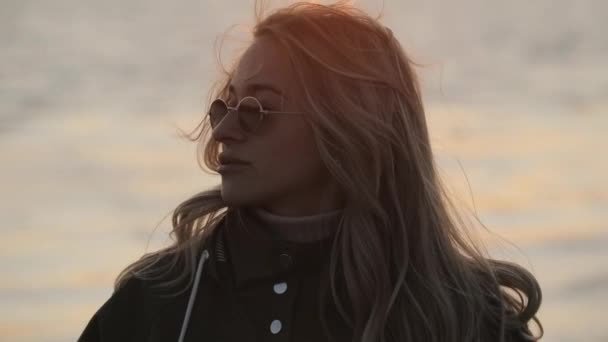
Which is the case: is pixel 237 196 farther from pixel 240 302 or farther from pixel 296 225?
pixel 240 302

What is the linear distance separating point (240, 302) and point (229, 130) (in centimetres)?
71

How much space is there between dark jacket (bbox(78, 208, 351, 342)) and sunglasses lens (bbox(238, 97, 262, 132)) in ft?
1.41

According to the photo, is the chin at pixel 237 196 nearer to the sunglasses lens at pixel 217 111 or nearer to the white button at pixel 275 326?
the sunglasses lens at pixel 217 111

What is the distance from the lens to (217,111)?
463cm

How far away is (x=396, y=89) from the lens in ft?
15.7

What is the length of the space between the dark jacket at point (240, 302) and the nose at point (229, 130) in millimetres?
381

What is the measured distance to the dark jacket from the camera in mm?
4348

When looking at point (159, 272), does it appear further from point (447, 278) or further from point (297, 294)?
point (447, 278)

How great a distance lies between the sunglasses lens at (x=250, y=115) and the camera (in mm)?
4496

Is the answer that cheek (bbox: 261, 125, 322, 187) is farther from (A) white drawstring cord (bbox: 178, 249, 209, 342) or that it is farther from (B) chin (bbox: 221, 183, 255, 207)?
Result: (A) white drawstring cord (bbox: 178, 249, 209, 342)

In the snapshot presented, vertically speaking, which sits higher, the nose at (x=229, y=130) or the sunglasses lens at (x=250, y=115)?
the sunglasses lens at (x=250, y=115)

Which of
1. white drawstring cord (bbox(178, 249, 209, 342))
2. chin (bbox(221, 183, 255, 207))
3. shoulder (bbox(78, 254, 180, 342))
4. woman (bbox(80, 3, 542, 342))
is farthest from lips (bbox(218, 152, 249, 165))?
shoulder (bbox(78, 254, 180, 342))

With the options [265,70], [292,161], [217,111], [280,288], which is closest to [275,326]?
[280,288]

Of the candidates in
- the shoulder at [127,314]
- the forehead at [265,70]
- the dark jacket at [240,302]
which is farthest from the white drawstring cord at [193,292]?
the forehead at [265,70]
